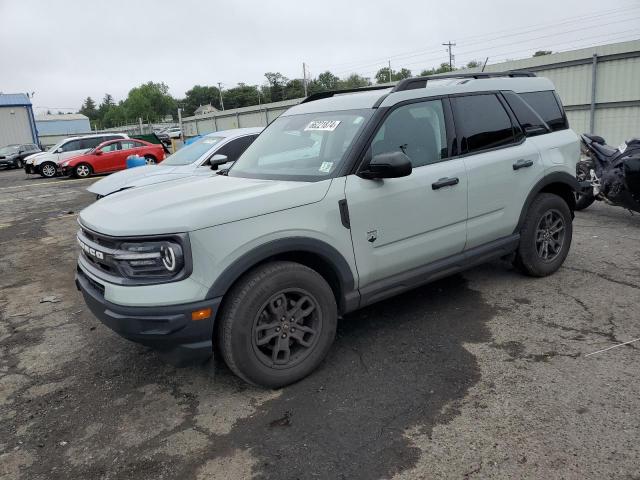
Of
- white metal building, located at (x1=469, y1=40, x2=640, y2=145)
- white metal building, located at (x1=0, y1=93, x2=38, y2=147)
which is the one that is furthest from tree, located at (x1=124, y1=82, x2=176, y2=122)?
white metal building, located at (x1=469, y1=40, x2=640, y2=145)

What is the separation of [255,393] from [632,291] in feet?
11.5

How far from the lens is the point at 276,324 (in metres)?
3.20

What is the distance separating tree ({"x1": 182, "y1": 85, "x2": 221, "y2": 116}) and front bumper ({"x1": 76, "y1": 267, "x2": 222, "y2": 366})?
13813 cm

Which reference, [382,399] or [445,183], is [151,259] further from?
[445,183]

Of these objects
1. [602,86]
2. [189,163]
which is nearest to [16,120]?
[189,163]

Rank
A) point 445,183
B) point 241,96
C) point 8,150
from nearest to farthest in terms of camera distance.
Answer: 1. point 445,183
2. point 8,150
3. point 241,96

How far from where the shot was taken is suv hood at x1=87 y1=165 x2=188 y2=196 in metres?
8.20

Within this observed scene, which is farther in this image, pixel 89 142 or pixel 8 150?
pixel 8 150

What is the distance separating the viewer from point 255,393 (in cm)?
329

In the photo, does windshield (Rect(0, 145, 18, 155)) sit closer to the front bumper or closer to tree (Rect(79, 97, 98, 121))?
the front bumper

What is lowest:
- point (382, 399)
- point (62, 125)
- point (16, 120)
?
point (382, 399)

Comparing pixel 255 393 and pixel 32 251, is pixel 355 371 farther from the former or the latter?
pixel 32 251

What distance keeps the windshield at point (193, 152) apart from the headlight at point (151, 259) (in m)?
6.10

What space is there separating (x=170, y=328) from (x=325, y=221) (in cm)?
119
